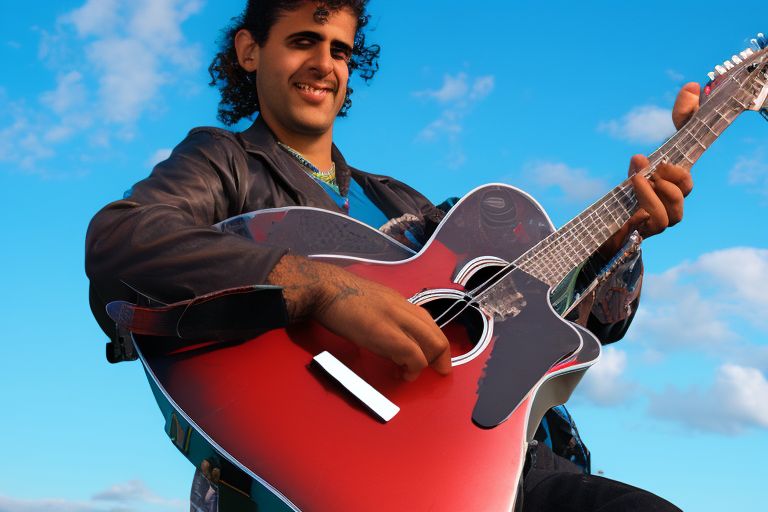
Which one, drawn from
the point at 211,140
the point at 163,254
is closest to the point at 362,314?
the point at 163,254

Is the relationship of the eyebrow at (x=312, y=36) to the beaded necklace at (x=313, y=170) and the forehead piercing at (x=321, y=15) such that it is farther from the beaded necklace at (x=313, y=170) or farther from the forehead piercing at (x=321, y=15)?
the beaded necklace at (x=313, y=170)

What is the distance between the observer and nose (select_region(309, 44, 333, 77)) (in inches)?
117

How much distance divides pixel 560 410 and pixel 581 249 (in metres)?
0.57

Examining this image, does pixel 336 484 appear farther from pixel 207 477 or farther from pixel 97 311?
pixel 97 311

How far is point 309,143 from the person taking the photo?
10.2ft

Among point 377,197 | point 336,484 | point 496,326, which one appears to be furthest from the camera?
point 377,197

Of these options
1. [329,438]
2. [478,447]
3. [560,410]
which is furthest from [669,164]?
[329,438]

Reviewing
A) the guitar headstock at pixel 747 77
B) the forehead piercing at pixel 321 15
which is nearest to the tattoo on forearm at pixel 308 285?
the forehead piercing at pixel 321 15

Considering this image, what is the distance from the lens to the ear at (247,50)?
3205 millimetres

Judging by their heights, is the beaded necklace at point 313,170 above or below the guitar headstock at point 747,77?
below

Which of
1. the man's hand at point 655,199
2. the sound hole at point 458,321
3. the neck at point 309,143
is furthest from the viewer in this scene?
the neck at point 309,143

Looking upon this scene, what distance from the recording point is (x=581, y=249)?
2754 mm

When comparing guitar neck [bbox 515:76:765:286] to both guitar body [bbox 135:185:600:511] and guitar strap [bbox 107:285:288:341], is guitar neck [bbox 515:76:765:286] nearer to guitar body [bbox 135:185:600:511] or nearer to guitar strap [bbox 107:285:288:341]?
guitar body [bbox 135:185:600:511]

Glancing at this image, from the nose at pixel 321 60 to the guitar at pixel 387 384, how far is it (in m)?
0.71
